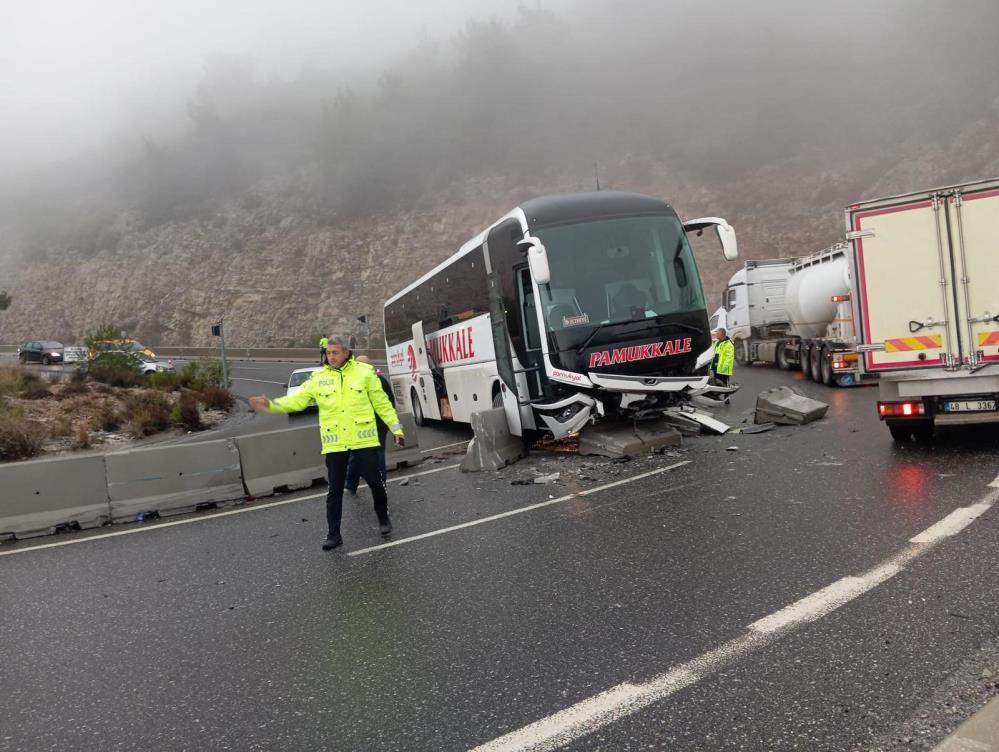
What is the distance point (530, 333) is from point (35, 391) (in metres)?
19.9

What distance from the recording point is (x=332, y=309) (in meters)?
71.1

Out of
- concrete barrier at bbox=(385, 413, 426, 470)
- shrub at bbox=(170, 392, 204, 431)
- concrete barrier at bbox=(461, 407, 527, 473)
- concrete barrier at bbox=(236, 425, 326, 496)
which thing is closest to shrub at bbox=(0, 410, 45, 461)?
shrub at bbox=(170, 392, 204, 431)

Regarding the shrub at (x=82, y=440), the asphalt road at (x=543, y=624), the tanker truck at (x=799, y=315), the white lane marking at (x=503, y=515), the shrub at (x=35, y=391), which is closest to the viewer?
the asphalt road at (x=543, y=624)

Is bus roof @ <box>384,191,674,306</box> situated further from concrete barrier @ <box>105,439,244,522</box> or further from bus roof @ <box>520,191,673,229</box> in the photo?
concrete barrier @ <box>105,439,244,522</box>

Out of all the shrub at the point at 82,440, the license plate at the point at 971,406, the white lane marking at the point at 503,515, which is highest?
the shrub at the point at 82,440

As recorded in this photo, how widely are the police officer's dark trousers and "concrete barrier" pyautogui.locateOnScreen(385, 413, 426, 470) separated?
458 cm

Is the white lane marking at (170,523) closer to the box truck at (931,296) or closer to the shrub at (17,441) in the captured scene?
the box truck at (931,296)

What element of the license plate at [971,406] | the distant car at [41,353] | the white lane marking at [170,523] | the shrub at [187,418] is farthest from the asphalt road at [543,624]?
the distant car at [41,353]

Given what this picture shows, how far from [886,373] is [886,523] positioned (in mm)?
3661

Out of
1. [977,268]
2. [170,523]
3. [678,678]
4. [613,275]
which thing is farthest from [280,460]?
[977,268]

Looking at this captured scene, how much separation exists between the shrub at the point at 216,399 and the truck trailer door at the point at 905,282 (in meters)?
23.3

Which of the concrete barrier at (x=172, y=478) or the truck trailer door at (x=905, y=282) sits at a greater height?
the truck trailer door at (x=905, y=282)

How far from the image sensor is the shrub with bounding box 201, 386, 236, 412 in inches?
1115

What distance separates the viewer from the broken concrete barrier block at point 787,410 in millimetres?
12938
